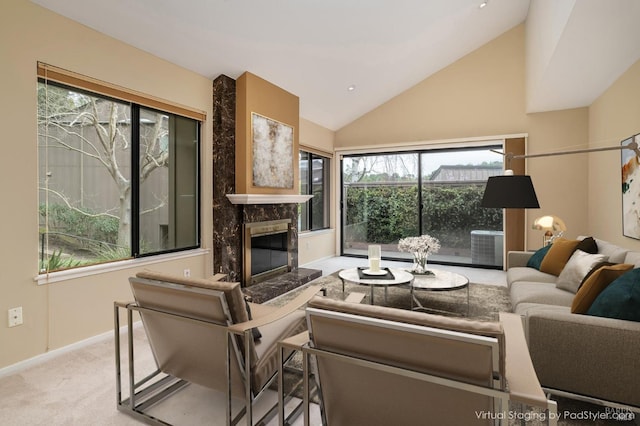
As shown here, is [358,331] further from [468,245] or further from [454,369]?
[468,245]

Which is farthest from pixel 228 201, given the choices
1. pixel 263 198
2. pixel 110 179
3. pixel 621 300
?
pixel 621 300

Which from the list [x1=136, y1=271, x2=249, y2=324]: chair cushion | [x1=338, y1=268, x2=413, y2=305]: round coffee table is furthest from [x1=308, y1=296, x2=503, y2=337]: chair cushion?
[x1=338, y1=268, x2=413, y2=305]: round coffee table

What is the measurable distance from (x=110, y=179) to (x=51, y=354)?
1517mm

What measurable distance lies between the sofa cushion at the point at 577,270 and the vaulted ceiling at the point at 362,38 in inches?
74.4

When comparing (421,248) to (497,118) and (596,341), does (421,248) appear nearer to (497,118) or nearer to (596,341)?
(596,341)

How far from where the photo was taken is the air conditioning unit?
18.9ft

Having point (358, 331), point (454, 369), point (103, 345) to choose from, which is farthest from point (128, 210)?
point (454, 369)

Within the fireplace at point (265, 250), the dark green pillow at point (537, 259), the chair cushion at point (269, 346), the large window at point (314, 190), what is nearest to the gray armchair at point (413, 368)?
the chair cushion at point (269, 346)

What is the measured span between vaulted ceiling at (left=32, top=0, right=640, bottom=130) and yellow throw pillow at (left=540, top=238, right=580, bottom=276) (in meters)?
1.87

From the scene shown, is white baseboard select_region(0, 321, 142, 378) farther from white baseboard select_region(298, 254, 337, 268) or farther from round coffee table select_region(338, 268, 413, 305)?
white baseboard select_region(298, 254, 337, 268)

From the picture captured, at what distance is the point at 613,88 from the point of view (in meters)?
3.97

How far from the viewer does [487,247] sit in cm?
586

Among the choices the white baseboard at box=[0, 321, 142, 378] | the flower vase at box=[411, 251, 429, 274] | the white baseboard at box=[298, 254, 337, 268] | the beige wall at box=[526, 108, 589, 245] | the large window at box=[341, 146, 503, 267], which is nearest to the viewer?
the white baseboard at box=[0, 321, 142, 378]

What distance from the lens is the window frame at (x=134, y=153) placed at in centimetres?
261
